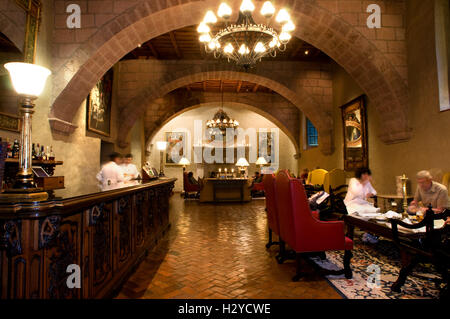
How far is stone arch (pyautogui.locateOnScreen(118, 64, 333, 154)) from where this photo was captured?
853 cm

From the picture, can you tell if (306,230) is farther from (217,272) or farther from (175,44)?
(175,44)

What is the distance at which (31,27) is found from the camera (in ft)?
13.9

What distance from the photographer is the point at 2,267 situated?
136cm

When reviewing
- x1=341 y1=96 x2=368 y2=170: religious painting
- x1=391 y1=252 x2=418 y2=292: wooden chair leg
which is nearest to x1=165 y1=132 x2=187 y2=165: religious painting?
x1=341 y1=96 x2=368 y2=170: religious painting

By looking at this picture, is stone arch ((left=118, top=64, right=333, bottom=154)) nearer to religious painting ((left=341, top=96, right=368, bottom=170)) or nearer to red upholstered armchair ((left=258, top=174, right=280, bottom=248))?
religious painting ((left=341, top=96, right=368, bottom=170))

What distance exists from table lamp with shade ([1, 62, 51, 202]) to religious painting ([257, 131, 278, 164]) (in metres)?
13.9

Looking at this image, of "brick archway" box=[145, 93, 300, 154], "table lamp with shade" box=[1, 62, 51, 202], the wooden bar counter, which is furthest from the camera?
"brick archway" box=[145, 93, 300, 154]

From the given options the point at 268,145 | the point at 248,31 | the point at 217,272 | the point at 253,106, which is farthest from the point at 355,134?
the point at 268,145

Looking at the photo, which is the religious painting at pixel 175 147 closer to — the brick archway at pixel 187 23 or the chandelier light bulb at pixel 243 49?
the brick archway at pixel 187 23

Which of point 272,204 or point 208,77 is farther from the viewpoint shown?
point 208,77

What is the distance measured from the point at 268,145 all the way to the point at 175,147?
5.19 m

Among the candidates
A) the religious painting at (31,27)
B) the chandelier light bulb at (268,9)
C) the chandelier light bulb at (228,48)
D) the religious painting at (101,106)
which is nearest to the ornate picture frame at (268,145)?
Answer: the religious painting at (101,106)
